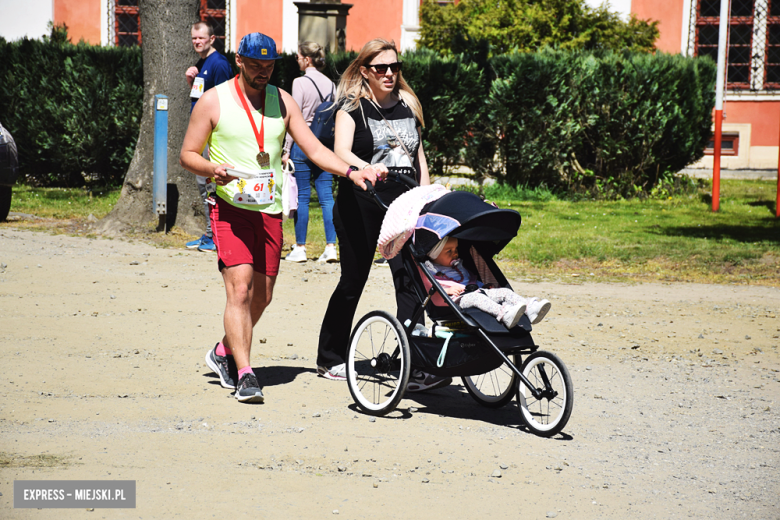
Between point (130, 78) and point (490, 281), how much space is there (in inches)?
471

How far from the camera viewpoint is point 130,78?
15.4 m

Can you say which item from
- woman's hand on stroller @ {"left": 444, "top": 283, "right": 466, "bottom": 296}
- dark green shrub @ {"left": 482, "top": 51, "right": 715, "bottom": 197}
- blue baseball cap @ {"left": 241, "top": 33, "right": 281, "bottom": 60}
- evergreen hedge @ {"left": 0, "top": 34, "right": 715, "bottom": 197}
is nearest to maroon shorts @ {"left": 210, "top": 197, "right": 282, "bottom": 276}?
blue baseball cap @ {"left": 241, "top": 33, "right": 281, "bottom": 60}

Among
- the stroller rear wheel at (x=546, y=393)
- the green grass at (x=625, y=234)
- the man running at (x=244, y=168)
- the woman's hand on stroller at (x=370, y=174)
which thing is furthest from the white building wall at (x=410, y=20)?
the stroller rear wheel at (x=546, y=393)

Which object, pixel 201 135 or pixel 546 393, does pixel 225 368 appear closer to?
pixel 201 135

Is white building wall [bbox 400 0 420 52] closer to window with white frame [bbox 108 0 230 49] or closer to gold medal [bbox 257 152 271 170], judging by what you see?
window with white frame [bbox 108 0 230 49]

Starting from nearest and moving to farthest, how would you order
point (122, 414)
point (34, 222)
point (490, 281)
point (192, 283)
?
point (122, 414) → point (490, 281) → point (192, 283) → point (34, 222)

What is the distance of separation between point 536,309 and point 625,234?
7366mm

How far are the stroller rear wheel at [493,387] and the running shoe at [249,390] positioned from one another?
121 centimetres

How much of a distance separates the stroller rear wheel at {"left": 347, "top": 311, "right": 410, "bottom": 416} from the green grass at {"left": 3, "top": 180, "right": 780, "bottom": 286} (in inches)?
165

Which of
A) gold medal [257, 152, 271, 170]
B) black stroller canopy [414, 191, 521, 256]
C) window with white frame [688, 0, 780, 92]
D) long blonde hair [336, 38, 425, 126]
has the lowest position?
black stroller canopy [414, 191, 521, 256]

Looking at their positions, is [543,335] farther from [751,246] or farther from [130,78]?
[130,78]

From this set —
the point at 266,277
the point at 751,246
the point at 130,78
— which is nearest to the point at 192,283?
the point at 266,277

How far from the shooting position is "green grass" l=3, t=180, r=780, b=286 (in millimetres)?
9680

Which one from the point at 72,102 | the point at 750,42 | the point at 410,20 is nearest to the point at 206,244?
the point at 72,102
